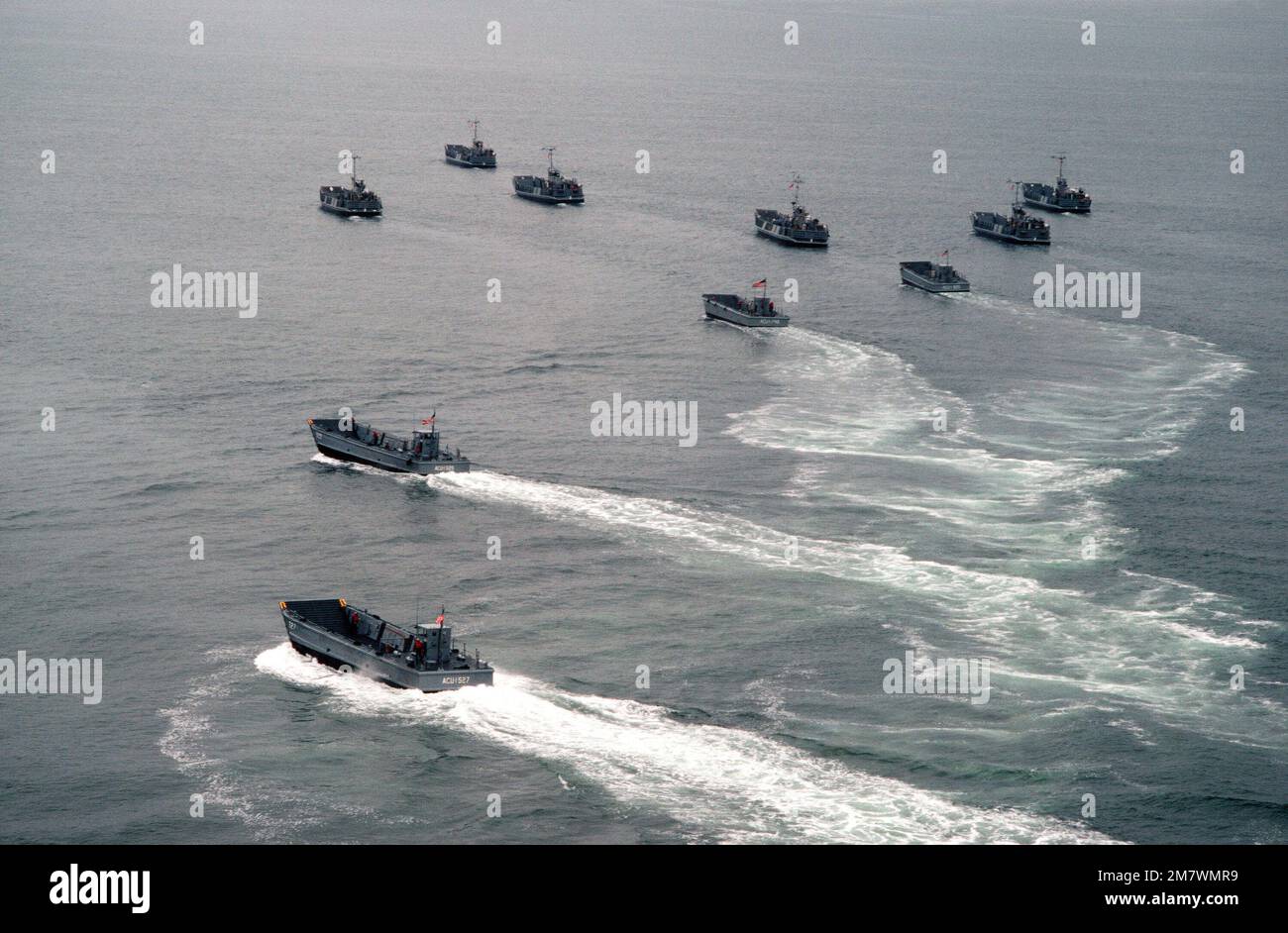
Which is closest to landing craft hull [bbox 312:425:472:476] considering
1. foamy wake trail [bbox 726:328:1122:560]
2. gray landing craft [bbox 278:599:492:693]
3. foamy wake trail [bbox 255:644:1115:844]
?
foamy wake trail [bbox 726:328:1122:560]

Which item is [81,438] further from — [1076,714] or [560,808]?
[1076,714]

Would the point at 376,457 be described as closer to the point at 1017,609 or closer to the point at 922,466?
the point at 922,466

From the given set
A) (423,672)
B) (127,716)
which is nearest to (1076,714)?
(423,672)

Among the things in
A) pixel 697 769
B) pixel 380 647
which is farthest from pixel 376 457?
pixel 697 769

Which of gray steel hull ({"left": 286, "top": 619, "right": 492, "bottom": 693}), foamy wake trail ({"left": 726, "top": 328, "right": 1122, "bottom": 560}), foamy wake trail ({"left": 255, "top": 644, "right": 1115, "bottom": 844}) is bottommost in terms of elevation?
foamy wake trail ({"left": 255, "top": 644, "right": 1115, "bottom": 844})

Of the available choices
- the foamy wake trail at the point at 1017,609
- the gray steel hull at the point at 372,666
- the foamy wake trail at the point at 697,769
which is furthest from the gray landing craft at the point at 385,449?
the foamy wake trail at the point at 697,769

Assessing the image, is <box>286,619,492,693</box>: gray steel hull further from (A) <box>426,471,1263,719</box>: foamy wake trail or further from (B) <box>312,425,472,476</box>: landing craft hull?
(B) <box>312,425,472,476</box>: landing craft hull

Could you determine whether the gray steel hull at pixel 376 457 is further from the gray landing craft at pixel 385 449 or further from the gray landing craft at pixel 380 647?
the gray landing craft at pixel 380 647
